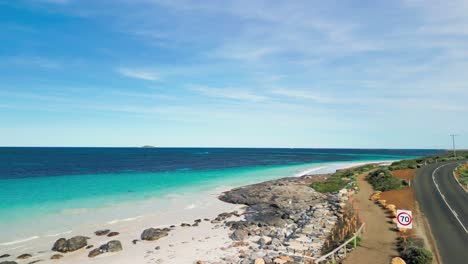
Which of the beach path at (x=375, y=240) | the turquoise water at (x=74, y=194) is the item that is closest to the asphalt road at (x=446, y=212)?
the beach path at (x=375, y=240)

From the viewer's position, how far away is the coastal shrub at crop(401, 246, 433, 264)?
1537cm

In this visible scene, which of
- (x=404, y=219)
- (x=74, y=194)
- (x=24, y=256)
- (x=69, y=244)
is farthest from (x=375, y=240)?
(x=74, y=194)

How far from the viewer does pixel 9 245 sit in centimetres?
2284

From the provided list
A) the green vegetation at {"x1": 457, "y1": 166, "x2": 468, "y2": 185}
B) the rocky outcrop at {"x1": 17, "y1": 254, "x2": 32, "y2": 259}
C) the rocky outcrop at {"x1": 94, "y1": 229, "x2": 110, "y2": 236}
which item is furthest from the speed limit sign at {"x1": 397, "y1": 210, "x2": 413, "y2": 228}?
the green vegetation at {"x1": 457, "y1": 166, "x2": 468, "y2": 185}

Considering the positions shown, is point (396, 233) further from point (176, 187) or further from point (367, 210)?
point (176, 187)

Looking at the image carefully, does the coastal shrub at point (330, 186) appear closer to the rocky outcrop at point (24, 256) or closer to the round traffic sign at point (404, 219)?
the round traffic sign at point (404, 219)

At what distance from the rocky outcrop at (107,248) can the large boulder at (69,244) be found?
170 cm

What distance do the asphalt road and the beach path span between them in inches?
108

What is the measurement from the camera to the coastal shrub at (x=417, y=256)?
1537cm

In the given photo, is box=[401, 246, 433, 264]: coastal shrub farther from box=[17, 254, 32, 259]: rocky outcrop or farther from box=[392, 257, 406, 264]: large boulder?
box=[17, 254, 32, 259]: rocky outcrop

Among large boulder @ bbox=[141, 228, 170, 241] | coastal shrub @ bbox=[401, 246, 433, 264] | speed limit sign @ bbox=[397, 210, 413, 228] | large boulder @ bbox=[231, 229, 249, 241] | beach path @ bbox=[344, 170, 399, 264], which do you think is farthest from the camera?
large boulder @ bbox=[141, 228, 170, 241]

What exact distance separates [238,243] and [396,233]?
1168cm

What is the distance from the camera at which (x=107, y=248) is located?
2162cm

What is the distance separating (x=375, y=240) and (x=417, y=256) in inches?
185
